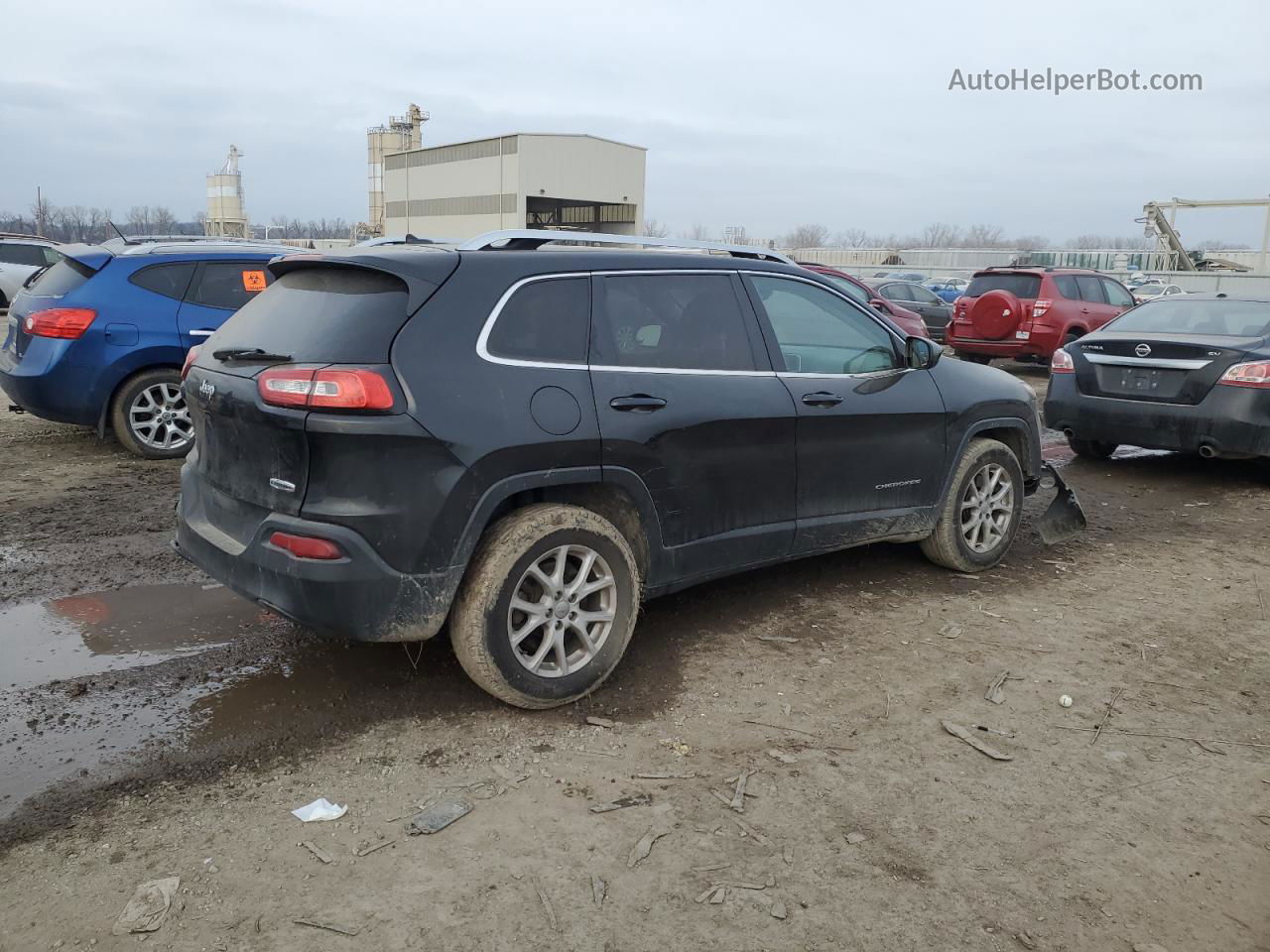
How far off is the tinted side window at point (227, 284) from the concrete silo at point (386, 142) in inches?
2780

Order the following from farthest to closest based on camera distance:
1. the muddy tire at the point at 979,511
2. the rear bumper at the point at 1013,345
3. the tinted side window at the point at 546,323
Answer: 1. the rear bumper at the point at 1013,345
2. the muddy tire at the point at 979,511
3. the tinted side window at the point at 546,323

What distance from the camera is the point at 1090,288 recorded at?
16594 millimetres

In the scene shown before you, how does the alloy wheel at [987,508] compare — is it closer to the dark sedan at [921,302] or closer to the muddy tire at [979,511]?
the muddy tire at [979,511]

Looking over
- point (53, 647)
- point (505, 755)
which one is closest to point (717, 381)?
point (505, 755)

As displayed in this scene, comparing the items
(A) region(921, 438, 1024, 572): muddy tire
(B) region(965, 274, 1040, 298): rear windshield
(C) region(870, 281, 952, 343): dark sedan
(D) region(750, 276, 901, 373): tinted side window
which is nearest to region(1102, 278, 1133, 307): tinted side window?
(B) region(965, 274, 1040, 298): rear windshield

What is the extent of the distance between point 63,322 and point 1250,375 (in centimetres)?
883

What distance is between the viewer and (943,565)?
584 centimetres

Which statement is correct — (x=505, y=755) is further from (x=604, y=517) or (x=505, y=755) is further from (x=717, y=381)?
(x=717, y=381)

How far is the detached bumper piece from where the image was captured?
21.1ft

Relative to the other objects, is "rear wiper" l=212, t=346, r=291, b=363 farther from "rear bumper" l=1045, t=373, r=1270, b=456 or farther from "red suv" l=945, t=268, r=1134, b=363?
"red suv" l=945, t=268, r=1134, b=363

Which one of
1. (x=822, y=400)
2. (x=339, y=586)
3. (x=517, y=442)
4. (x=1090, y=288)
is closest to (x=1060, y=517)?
(x=822, y=400)

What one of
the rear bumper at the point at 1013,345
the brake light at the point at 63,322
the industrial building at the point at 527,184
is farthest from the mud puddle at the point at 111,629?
the industrial building at the point at 527,184

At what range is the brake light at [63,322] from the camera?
766cm

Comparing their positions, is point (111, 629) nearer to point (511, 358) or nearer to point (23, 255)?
point (511, 358)
